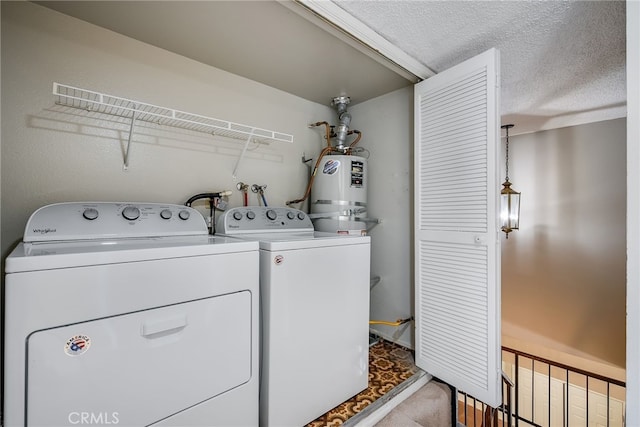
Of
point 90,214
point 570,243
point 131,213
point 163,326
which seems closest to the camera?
point 163,326

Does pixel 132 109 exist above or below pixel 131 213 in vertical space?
above

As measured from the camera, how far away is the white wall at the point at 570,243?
2996 mm

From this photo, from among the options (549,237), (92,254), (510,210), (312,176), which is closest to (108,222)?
(92,254)

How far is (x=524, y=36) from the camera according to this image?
5.27ft

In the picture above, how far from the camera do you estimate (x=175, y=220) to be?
1.55m

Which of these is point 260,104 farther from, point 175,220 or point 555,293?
point 555,293

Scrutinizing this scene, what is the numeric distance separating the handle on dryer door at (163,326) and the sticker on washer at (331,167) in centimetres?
149

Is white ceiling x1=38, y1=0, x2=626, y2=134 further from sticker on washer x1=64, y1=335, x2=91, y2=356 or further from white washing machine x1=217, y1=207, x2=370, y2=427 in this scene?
sticker on washer x1=64, y1=335, x2=91, y2=356

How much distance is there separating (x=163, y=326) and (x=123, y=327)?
0.12 m

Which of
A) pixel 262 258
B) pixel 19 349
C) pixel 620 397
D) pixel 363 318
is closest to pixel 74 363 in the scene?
pixel 19 349

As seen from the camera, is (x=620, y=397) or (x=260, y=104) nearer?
(x=260, y=104)

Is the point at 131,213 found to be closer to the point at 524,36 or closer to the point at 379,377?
the point at 379,377

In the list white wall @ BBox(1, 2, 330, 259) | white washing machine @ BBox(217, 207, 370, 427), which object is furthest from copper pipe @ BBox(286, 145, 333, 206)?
white washing machine @ BBox(217, 207, 370, 427)

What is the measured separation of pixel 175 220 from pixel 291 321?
33.4 inches
